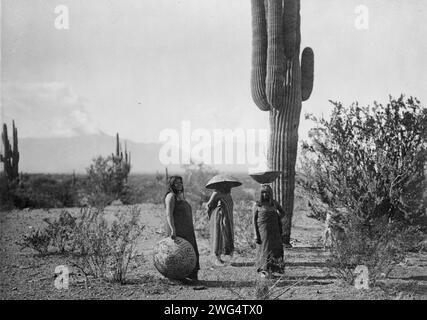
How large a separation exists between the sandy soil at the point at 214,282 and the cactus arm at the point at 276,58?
11.1 ft

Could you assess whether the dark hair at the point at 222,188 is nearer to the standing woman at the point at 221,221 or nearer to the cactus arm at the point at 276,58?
the standing woman at the point at 221,221

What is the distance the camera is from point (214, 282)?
713 centimetres

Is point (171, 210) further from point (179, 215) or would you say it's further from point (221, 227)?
point (221, 227)

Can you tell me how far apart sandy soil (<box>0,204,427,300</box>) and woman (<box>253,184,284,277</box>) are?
9.5 inches

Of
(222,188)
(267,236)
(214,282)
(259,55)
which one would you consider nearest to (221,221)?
(222,188)

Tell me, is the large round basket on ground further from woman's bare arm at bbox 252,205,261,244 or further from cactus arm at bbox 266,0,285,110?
cactus arm at bbox 266,0,285,110

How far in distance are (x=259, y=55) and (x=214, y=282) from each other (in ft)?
18.2

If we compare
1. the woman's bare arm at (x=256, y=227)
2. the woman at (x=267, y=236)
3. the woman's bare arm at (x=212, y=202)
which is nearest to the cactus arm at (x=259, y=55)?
the woman's bare arm at (x=212, y=202)

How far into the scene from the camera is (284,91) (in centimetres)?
1009

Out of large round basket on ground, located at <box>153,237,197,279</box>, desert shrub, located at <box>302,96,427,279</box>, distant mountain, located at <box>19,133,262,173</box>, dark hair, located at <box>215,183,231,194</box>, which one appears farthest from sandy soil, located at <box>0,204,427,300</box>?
distant mountain, located at <box>19,133,262,173</box>

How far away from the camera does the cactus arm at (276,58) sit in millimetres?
10016
